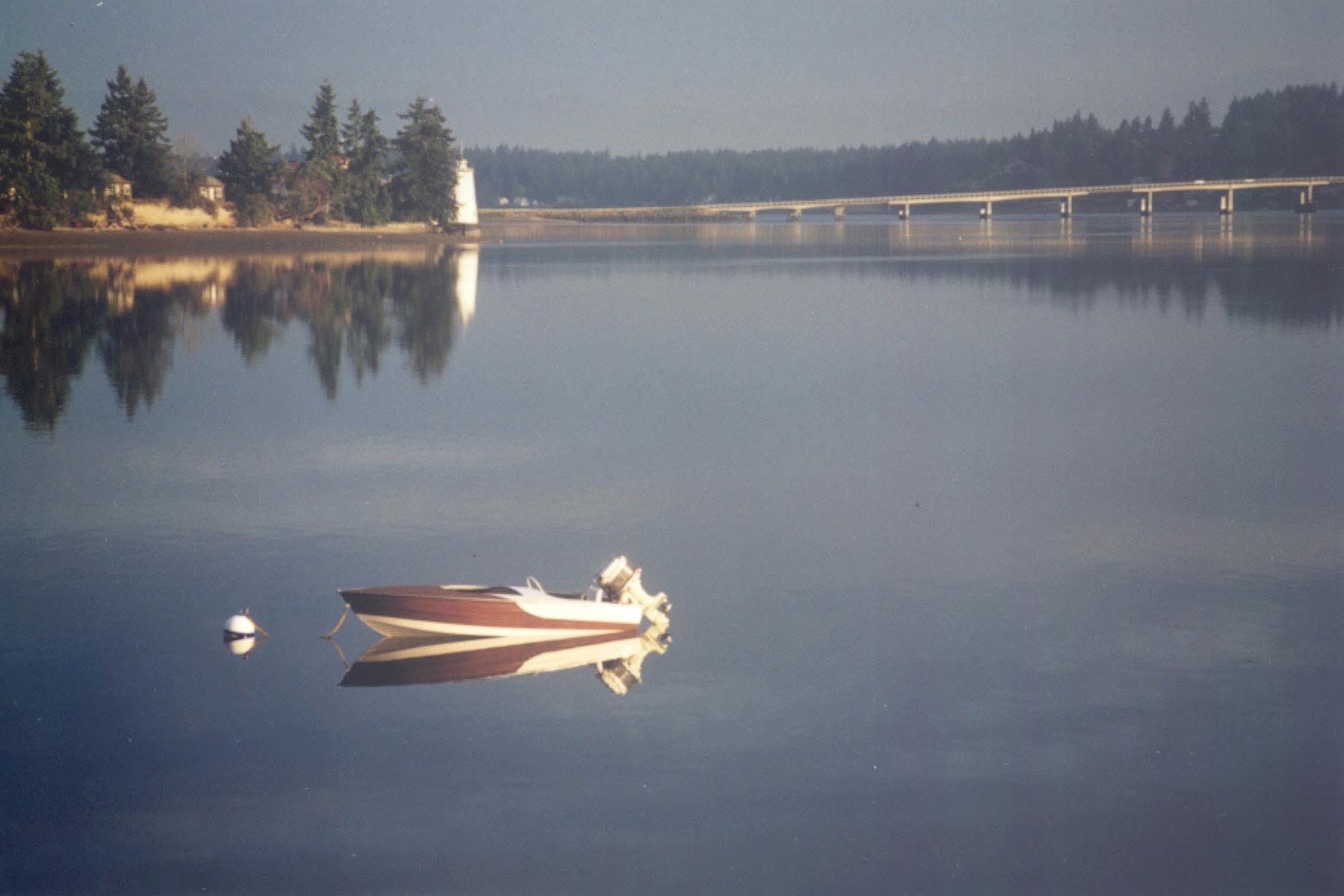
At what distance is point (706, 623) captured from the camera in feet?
52.0

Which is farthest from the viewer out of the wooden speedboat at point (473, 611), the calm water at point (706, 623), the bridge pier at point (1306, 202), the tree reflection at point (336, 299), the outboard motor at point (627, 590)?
the bridge pier at point (1306, 202)

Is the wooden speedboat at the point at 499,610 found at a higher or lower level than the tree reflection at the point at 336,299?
lower

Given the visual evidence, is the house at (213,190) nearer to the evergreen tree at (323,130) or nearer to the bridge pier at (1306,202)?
the evergreen tree at (323,130)

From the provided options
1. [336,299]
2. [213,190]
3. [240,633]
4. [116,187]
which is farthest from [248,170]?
[240,633]

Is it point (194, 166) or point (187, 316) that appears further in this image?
point (194, 166)

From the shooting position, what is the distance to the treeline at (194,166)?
8206 centimetres

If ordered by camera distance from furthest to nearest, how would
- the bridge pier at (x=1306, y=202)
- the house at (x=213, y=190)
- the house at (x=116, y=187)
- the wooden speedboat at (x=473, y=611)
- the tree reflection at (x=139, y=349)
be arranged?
the bridge pier at (x=1306, y=202) → the house at (x=213, y=190) → the house at (x=116, y=187) → the tree reflection at (x=139, y=349) → the wooden speedboat at (x=473, y=611)

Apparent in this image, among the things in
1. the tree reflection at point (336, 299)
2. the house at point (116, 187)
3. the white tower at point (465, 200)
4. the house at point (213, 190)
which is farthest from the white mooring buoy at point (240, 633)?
the white tower at point (465, 200)

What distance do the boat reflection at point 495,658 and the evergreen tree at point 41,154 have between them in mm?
75110

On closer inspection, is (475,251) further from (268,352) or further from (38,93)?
(268,352)

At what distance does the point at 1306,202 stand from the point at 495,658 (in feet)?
615

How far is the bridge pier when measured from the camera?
589 feet

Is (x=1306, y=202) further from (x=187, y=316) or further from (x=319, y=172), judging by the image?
(x=187, y=316)

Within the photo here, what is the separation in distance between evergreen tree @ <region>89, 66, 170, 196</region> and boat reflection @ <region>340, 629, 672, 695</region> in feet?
280
